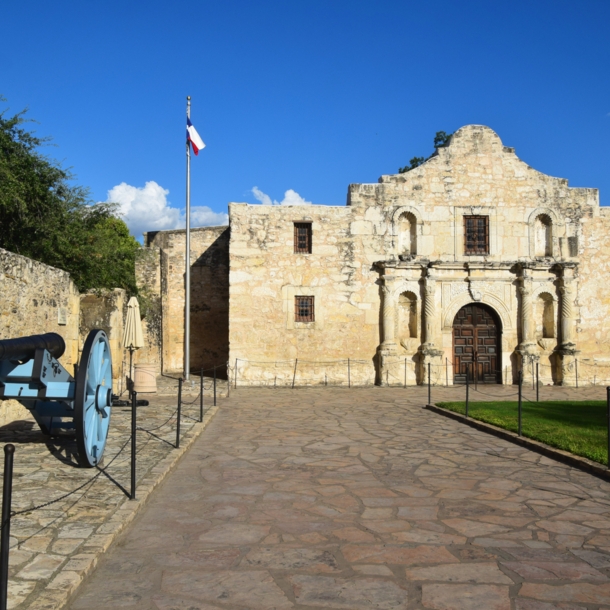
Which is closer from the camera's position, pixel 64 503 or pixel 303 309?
pixel 64 503

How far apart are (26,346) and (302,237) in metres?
13.9

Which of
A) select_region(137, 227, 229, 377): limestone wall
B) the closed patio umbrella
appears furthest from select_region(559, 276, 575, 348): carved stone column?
the closed patio umbrella

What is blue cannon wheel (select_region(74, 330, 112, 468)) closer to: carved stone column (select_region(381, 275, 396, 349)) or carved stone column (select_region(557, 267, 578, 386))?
carved stone column (select_region(381, 275, 396, 349))

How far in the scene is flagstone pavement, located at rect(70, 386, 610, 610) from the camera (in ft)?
12.3

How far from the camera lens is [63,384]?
6598mm

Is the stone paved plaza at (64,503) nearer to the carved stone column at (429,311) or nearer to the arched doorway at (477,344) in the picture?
the carved stone column at (429,311)

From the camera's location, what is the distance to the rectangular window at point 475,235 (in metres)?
19.8

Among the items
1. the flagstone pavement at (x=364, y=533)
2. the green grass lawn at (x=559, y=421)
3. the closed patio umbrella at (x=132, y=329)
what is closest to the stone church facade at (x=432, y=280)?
the closed patio umbrella at (x=132, y=329)

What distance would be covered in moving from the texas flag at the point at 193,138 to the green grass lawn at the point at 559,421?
9854mm

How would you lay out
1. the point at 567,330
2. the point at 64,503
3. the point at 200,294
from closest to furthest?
the point at 64,503, the point at 567,330, the point at 200,294

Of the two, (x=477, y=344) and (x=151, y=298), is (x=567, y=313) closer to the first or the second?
(x=477, y=344)

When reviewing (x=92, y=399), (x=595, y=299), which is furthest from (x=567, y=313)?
(x=92, y=399)

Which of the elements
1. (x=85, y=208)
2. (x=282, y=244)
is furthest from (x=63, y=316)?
(x=282, y=244)

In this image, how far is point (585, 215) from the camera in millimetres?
19891
